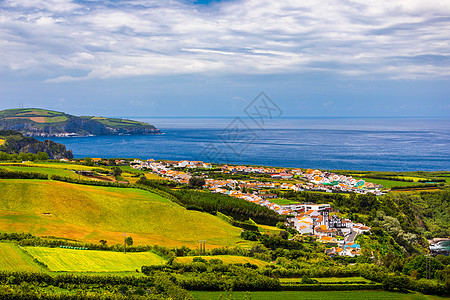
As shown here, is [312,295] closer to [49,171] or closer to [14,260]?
[14,260]

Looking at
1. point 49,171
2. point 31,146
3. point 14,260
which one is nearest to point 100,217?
point 14,260

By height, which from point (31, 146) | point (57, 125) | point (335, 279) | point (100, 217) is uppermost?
point (57, 125)

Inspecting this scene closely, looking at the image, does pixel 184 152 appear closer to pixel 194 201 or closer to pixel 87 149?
pixel 87 149

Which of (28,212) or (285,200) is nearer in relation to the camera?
(28,212)

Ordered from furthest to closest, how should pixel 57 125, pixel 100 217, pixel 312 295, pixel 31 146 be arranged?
pixel 57 125
pixel 31 146
pixel 100 217
pixel 312 295

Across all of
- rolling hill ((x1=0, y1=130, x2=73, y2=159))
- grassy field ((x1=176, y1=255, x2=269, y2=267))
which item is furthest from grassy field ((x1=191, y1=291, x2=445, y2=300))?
rolling hill ((x1=0, y1=130, x2=73, y2=159))

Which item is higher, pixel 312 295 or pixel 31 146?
pixel 31 146

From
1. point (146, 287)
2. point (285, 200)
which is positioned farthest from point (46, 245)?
point (285, 200)
